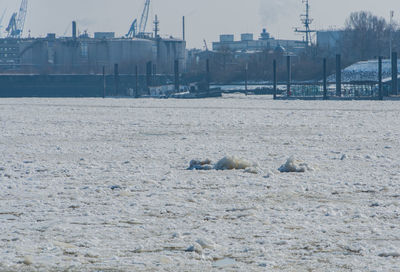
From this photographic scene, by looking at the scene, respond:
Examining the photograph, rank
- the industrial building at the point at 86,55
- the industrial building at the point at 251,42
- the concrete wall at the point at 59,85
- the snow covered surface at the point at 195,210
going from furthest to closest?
the industrial building at the point at 251,42
the industrial building at the point at 86,55
the concrete wall at the point at 59,85
the snow covered surface at the point at 195,210

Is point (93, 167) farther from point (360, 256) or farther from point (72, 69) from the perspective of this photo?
point (72, 69)

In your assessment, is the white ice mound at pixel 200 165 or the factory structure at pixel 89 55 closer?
the white ice mound at pixel 200 165

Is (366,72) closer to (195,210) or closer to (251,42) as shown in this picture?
(195,210)

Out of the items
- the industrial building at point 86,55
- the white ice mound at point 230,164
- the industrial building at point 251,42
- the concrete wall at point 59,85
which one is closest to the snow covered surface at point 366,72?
the concrete wall at point 59,85

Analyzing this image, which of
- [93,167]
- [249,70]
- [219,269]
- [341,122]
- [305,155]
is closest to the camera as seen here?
[219,269]

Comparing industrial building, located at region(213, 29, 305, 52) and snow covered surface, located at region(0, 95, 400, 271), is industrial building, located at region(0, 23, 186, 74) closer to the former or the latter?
industrial building, located at region(213, 29, 305, 52)

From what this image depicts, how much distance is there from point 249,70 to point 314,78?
41.2 feet

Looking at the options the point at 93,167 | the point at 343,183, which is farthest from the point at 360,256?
the point at 93,167

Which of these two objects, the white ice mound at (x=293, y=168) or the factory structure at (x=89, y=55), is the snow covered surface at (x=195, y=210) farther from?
the factory structure at (x=89, y=55)

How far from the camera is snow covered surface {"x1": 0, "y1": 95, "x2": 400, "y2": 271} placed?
6.57m

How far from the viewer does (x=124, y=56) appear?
120938 mm

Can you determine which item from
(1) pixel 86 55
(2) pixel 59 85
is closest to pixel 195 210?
(2) pixel 59 85

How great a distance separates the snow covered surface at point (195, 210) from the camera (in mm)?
6574

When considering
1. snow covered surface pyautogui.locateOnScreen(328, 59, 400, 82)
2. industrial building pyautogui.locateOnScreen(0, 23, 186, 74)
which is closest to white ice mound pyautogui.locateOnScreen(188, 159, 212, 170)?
snow covered surface pyautogui.locateOnScreen(328, 59, 400, 82)
